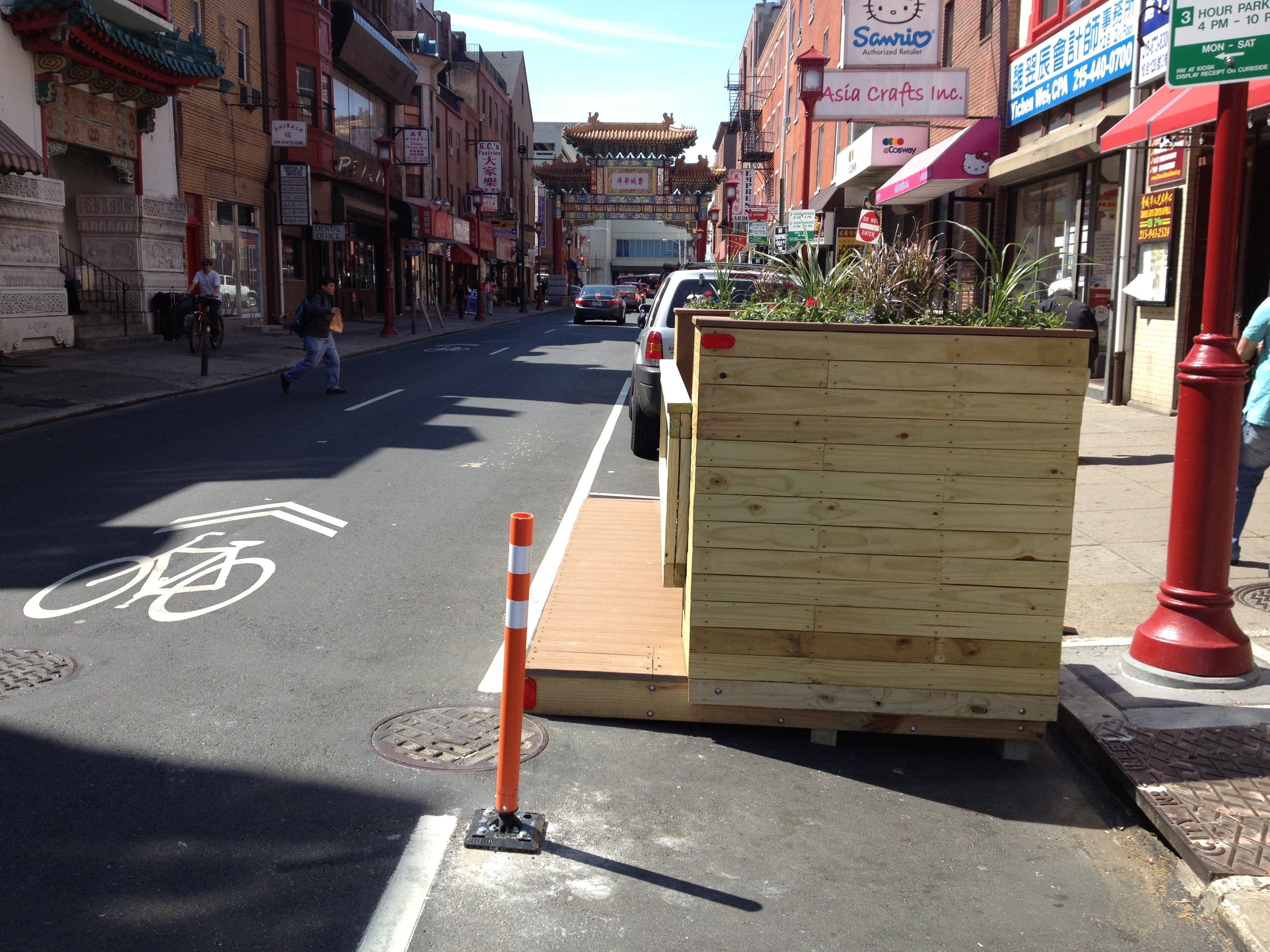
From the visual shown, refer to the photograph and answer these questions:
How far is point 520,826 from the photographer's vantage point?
3742 mm

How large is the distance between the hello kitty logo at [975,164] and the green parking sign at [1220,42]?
15.1 metres

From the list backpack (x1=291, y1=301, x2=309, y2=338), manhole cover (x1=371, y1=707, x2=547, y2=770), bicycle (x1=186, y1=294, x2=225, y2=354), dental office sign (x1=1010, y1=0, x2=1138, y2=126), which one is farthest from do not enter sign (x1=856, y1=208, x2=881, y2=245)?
manhole cover (x1=371, y1=707, x2=547, y2=770)

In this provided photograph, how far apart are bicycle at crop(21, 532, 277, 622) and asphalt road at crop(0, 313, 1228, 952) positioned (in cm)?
6

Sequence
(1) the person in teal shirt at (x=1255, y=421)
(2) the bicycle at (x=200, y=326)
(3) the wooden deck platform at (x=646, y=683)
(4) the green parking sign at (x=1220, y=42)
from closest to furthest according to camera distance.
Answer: (3) the wooden deck platform at (x=646, y=683), (4) the green parking sign at (x=1220, y=42), (1) the person in teal shirt at (x=1255, y=421), (2) the bicycle at (x=200, y=326)

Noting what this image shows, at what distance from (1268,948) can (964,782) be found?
1375 millimetres

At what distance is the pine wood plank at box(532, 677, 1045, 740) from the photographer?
14.9ft

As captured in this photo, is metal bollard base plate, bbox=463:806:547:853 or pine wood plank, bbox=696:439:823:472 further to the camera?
pine wood plank, bbox=696:439:823:472

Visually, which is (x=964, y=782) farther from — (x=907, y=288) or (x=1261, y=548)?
(x=1261, y=548)

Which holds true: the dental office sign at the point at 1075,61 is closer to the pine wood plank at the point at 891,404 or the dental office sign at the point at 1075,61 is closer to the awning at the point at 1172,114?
the awning at the point at 1172,114

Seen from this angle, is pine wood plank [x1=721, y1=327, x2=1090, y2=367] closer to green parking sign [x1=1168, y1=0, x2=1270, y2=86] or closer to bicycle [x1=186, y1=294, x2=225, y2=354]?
green parking sign [x1=1168, y1=0, x2=1270, y2=86]

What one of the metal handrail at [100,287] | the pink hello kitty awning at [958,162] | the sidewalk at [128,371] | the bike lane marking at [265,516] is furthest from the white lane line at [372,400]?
the metal handrail at [100,287]

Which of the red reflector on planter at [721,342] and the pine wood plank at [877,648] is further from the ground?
the red reflector on planter at [721,342]

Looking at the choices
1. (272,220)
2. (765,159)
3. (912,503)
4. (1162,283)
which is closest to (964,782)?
(912,503)

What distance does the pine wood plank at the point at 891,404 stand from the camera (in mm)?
4359
